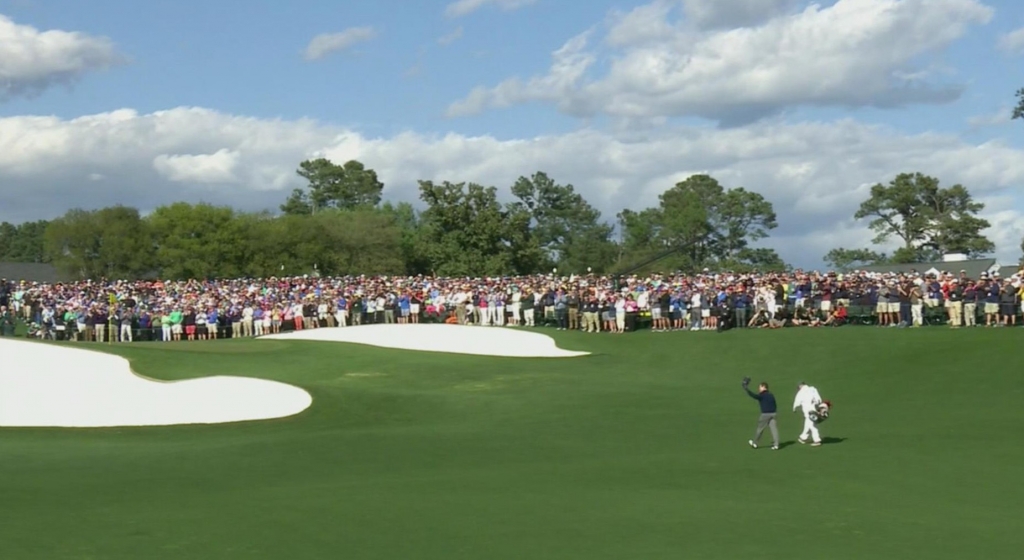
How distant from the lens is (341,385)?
113 ft

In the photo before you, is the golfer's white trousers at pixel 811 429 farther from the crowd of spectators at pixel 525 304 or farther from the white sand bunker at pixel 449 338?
the crowd of spectators at pixel 525 304

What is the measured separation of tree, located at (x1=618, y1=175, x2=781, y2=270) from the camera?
111 m

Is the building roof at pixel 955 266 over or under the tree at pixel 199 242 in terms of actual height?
under

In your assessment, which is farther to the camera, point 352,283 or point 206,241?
point 206,241

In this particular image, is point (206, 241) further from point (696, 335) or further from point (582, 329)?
point (696, 335)

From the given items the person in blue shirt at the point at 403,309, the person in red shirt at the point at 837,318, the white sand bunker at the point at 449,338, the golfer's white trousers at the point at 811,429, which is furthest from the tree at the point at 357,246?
the golfer's white trousers at the point at 811,429

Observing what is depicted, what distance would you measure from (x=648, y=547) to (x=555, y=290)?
117 feet

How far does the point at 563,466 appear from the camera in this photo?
2023 cm

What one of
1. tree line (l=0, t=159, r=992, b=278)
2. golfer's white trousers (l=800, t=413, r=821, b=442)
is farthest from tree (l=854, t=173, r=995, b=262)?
golfer's white trousers (l=800, t=413, r=821, b=442)

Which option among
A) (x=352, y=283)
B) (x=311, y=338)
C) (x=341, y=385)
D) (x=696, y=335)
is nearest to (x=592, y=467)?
(x=341, y=385)

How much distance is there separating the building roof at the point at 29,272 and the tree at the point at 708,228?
56.0 metres

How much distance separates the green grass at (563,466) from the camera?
13.8 meters

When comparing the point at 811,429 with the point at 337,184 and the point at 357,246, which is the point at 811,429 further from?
the point at 337,184

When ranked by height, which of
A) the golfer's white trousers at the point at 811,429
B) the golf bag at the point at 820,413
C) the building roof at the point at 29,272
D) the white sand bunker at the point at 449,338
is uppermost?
the building roof at the point at 29,272
